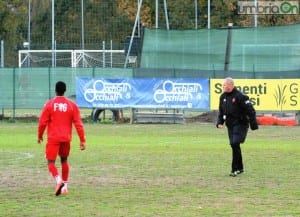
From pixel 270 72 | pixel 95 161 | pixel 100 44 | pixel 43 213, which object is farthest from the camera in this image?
pixel 100 44

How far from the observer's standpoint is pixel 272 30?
34938 millimetres

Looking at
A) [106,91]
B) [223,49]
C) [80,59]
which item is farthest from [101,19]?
[223,49]

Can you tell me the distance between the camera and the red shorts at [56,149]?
13.5m

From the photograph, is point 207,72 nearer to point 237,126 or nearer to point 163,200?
point 237,126

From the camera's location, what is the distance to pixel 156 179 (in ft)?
50.5

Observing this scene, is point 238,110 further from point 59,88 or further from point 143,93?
point 143,93

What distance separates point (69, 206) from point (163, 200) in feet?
4.64

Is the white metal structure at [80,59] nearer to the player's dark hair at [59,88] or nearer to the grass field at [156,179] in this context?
the grass field at [156,179]

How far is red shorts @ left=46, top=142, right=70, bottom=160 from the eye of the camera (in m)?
13.5

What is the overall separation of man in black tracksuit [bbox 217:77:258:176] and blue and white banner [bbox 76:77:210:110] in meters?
17.5

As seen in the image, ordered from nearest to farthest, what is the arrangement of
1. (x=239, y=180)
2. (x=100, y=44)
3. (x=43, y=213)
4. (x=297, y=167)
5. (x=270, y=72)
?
(x=43, y=213) → (x=239, y=180) → (x=297, y=167) → (x=270, y=72) → (x=100, y=44)

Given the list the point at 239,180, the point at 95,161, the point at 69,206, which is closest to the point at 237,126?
the point at 239,180

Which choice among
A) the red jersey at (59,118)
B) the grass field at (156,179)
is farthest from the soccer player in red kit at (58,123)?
the grass field at (156,179)

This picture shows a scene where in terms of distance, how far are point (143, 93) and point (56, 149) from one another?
69.0ft
